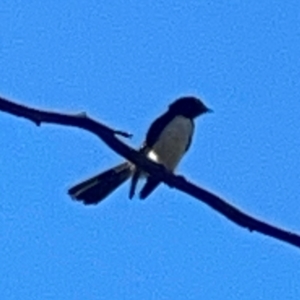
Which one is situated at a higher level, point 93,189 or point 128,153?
point 93,189

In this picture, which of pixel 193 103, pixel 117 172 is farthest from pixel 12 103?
pixel 193 103

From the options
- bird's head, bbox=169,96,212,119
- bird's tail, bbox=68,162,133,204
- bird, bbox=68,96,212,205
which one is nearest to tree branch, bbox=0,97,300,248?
bird's tail, bbox=68,162,133,204

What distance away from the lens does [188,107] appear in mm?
8242

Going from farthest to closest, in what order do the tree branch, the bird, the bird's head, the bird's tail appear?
1. the bird's head
2. the bird
3. the bird's tail
4. the tree branch

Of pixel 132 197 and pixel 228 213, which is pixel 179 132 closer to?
pixel 132 197

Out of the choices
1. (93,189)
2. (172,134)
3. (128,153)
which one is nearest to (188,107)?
(172,134)

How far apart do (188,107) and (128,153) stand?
6.63m

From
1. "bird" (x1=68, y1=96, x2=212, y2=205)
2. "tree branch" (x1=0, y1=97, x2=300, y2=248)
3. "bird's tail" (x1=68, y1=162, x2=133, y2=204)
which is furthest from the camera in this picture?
"bird" (x1=68, y1=96, x2=212, y2=205)

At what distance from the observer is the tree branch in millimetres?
1371

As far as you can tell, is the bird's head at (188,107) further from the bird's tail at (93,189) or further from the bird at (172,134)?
the bird's tail at (93,189)

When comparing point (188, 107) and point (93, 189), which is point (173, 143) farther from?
point (93, 189)

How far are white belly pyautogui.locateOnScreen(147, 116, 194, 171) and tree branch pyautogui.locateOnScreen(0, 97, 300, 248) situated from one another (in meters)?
5.65

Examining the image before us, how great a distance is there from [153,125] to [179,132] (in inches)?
11.2

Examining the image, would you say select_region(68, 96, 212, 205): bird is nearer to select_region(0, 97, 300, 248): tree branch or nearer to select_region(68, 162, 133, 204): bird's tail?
select_region(68, 162, 133, 204): bird's tail
